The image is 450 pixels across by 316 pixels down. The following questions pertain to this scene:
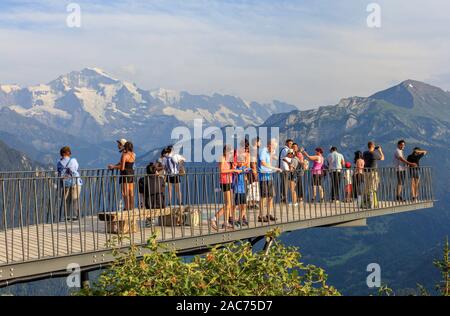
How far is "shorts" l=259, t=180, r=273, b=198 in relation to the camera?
16.6 metres

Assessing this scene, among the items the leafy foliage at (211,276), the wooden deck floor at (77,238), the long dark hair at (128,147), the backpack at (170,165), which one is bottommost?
the wooden deck floor at (77,238)

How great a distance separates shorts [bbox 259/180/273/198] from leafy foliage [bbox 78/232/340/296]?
323 inches

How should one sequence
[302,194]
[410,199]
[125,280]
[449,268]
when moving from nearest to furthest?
[125,280] → [449,268] → [302,194] → [410,199]

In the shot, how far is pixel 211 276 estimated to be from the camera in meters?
7.84

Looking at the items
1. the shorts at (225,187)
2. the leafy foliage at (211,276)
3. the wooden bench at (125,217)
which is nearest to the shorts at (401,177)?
the shorts at (225,187)

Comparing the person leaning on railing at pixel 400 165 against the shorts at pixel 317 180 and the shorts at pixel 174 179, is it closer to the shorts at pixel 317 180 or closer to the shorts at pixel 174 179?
the shorts at pixel 317 180

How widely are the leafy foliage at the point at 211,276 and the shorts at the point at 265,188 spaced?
8205mm

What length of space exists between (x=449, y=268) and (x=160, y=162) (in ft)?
28.1

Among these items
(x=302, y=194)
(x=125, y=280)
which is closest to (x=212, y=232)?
(x=302, y=194)

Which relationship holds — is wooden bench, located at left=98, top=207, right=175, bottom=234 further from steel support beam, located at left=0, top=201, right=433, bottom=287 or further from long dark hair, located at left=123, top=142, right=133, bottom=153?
long dark hair, located at left=123, top=142, right=133, bottom=153

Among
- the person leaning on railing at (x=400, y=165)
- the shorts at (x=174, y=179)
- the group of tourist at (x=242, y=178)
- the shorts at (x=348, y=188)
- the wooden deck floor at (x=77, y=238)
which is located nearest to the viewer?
the wooden deck floor at (x=77, y=238)

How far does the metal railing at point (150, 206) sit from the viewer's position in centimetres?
1228
